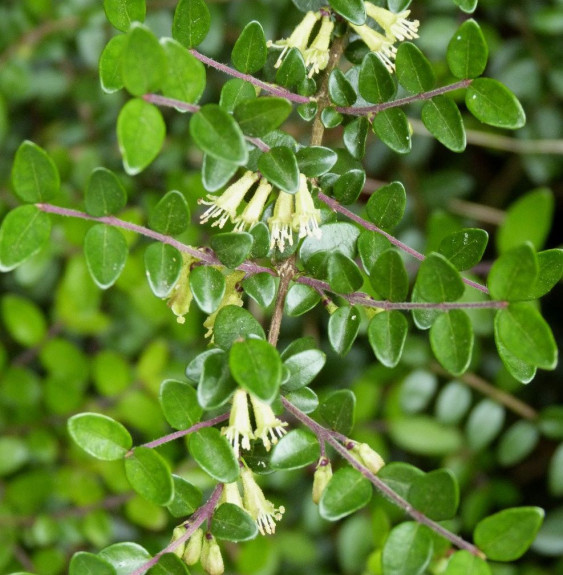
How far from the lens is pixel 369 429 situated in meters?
1.56

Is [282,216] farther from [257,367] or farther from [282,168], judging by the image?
[257,367]

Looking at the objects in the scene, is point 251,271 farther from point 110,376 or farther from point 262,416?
point 110,376

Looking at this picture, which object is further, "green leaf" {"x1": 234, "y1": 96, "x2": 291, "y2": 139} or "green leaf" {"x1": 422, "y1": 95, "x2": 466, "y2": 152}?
"green leaf" {"x1": 422, "y1": 95, "x2": 466, "y2": 152}

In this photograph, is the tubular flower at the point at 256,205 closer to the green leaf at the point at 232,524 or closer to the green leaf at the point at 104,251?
the green leaf at the point at 104,251

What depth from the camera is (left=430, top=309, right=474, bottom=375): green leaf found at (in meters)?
0.69

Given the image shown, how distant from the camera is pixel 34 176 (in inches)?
28.4

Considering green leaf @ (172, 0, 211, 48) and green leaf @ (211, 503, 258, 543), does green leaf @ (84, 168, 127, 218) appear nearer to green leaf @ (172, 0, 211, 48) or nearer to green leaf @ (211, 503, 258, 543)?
green leaf @ (172, 0, 211, 48)

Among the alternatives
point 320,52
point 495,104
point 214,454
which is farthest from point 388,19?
point 214,454

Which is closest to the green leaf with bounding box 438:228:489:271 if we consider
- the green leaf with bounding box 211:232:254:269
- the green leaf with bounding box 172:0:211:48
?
the green leaf with bounding box 211:232:254:269

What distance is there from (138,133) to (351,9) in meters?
0.29

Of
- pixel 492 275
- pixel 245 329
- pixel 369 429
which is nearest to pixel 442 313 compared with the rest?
pixel 492 275

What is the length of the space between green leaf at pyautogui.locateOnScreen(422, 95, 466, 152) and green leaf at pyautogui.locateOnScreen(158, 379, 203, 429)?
365 mm

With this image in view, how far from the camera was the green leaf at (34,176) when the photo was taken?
713 millimetres

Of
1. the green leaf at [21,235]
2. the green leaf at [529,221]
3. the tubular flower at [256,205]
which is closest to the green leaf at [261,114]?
the tubular flower at [256,205]
